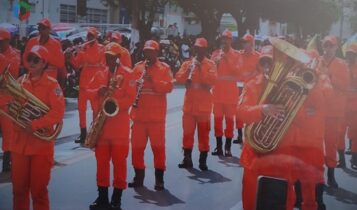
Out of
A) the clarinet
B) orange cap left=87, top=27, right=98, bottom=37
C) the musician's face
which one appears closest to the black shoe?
the clarinet

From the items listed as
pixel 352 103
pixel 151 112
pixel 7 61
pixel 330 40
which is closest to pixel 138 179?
pixel 151 112

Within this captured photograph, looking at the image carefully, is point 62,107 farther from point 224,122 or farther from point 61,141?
point 224,122

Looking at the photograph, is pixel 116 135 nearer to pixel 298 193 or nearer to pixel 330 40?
pixel 298 193

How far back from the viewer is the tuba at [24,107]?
3.20 meters

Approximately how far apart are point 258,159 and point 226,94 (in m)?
2.56

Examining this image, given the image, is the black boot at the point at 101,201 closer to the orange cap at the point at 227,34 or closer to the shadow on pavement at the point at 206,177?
the shadow on pavement at the point at 206,177

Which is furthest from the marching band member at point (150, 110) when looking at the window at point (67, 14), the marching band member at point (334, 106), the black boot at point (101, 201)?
the marching band member at point (334, 106)

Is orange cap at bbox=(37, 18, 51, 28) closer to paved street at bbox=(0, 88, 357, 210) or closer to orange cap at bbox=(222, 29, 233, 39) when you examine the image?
paved street at bbox=(0, 88, 357, 210)

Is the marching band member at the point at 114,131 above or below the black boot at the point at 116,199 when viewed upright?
above

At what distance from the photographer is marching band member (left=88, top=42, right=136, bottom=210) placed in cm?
366

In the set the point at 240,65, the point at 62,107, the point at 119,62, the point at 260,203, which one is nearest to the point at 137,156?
the point at 119,62

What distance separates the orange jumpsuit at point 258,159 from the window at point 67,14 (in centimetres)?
107

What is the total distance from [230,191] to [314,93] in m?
1.45

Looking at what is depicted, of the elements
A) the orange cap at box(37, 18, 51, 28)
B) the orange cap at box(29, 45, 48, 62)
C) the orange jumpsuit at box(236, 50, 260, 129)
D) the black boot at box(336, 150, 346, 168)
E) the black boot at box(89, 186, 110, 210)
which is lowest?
the black boot at box(89, 186, 110, 210)
